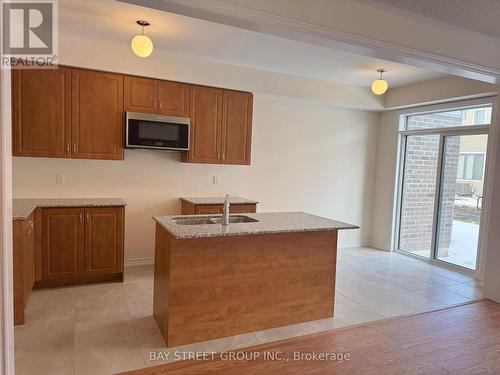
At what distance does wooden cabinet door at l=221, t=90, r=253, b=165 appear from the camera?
4.45 meters

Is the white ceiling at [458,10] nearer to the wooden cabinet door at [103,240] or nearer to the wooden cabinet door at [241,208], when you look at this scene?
the wooden cabinet door at [241,208]

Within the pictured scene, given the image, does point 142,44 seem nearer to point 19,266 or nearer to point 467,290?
point 19,266

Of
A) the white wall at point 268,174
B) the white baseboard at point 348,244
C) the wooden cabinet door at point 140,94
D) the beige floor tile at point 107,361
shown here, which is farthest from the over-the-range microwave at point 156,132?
the white baseboard at point 348,244

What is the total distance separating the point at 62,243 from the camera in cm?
354

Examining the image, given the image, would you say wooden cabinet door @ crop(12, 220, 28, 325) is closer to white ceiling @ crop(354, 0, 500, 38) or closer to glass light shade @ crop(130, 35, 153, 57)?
glass light shade @ crop(130, 35, 153, 57)

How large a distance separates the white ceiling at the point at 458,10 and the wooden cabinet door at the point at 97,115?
277 cm

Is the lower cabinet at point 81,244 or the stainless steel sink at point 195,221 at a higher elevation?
the stainless steel sink at point 195,221

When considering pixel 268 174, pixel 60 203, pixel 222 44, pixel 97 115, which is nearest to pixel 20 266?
pixel 60 203

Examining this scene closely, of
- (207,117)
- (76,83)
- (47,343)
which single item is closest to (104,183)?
(76,83)

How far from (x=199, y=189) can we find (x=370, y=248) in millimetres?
3244

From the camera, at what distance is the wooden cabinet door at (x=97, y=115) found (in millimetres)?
3693

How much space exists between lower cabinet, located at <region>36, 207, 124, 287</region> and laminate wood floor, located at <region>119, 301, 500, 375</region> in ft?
5.88

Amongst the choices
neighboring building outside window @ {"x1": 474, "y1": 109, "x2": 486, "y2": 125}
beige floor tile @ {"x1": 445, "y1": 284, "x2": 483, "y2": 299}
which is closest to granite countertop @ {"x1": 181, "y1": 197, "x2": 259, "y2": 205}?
beige floor tile @ {"x1": 445, "y1": 284, "x2": 483, "y2": 299}

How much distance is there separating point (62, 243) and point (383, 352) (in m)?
3.19
